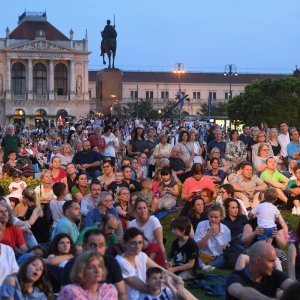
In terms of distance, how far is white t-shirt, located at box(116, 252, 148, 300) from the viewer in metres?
8.48

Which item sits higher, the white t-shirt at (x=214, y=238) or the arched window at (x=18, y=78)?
Answer: the arched window at (x=18, y=78)

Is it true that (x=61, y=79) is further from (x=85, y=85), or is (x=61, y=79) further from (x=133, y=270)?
(x=133, y=270)

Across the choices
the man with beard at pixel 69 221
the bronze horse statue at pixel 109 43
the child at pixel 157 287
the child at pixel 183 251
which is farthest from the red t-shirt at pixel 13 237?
the bronze horse statue at pixel 109 43

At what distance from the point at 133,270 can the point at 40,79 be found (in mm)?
98430

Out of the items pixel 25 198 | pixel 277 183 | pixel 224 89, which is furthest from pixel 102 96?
pixel 224 89

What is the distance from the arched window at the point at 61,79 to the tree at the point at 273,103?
1666 inches

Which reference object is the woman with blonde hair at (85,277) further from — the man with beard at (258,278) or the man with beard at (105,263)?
the man with beard at (258,278)

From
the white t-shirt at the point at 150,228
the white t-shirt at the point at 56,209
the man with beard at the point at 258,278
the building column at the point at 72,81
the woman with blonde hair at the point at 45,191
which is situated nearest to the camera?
the man with beard at the point at 258,278

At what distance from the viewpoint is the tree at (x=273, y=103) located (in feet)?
213

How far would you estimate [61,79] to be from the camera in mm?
106000

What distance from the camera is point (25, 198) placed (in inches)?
484

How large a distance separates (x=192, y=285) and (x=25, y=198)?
3328 millimetres

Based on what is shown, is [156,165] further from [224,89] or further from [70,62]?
[224,89]

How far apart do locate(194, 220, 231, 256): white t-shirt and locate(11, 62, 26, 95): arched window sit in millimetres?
95096
